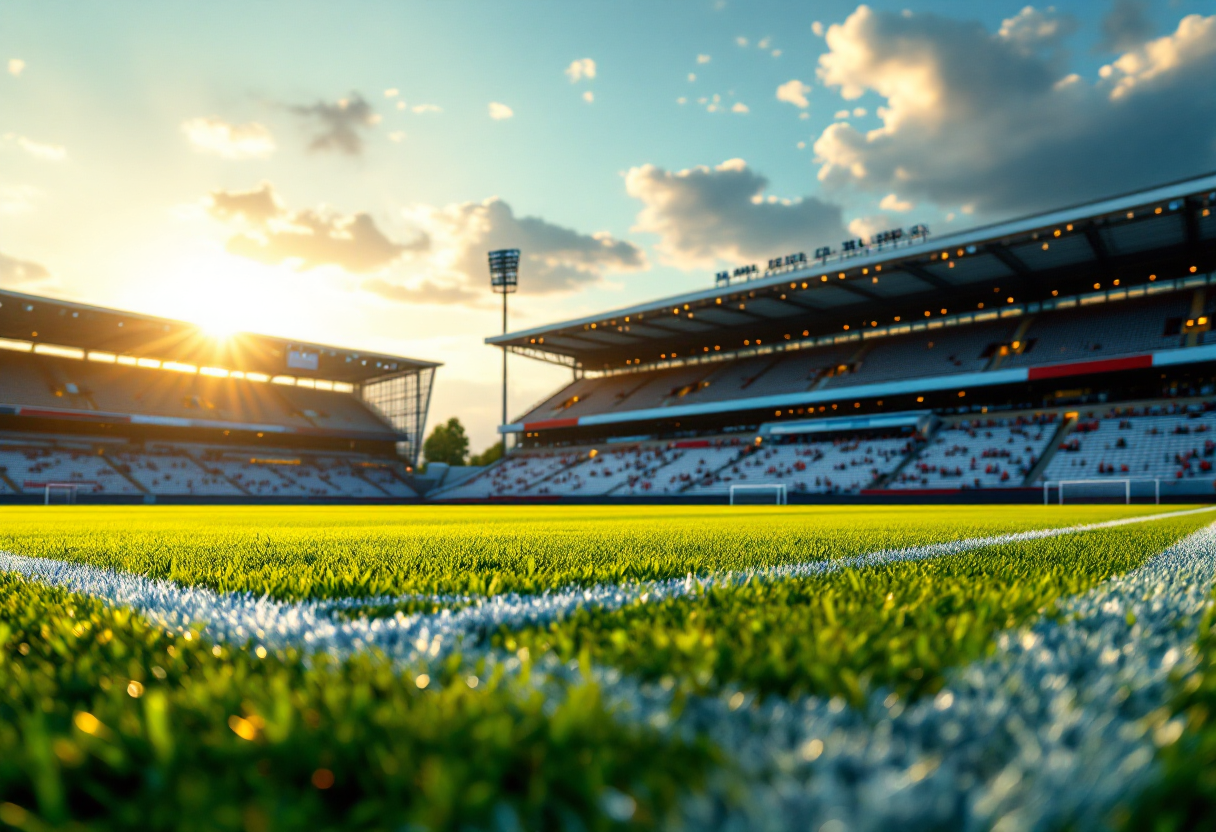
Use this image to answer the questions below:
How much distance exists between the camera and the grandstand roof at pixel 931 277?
79.4 feet

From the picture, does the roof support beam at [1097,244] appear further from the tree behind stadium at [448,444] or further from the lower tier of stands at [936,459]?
the tree behind stadium at [448,444]

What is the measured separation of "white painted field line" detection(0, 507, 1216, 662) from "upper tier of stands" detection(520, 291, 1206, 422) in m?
32.0

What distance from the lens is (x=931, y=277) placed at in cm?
3044

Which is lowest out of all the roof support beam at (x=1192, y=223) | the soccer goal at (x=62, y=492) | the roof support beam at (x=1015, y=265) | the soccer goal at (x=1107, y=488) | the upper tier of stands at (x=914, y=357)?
the soccer goal at (x=62, y=492)

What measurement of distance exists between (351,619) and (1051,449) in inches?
1154

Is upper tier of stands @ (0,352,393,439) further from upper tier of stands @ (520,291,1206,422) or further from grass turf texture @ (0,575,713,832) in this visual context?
grass turf texture @ (0,575,713,832)

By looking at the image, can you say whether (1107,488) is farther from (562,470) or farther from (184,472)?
Answer: (184,472)

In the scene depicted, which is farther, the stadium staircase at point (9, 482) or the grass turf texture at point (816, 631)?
the stadium staircase at point (9, 482)

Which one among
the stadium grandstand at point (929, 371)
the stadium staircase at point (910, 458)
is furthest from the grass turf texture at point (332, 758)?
the stadium staircase at point (910, 458)

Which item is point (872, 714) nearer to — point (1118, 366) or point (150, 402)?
point (1118, 366)

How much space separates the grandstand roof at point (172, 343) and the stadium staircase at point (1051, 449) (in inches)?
1364

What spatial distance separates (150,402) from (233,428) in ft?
14.3

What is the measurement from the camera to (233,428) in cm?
4119

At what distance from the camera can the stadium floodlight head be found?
4719 cm
